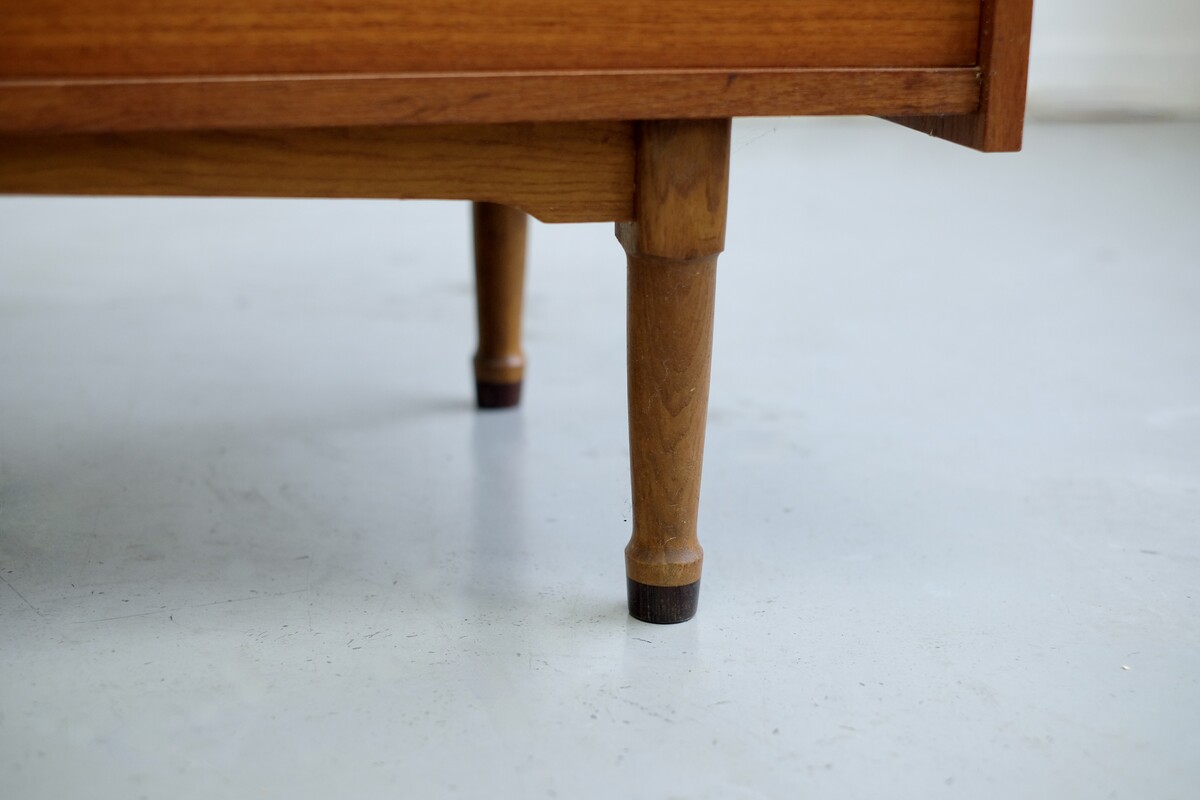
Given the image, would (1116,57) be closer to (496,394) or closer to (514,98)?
(496,394)

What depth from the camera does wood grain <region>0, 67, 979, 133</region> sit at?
716 millimetres

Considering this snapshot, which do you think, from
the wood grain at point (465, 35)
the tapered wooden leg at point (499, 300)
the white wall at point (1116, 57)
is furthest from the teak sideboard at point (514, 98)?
the white wall at point (1116, 57)

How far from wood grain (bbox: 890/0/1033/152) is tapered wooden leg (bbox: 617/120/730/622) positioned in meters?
0.16

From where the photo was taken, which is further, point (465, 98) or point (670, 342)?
point (670, 342)

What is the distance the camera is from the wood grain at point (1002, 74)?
0.78m

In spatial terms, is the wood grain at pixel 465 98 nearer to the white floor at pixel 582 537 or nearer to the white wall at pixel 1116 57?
the white floor at pixel 582 537

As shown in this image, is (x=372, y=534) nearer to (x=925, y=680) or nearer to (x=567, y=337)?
(x=925, y=680)

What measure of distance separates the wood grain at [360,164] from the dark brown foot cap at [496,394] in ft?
1.91

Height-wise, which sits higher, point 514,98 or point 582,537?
point 514,98

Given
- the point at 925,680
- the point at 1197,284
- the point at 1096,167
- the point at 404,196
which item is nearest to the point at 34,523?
the point at 404,196

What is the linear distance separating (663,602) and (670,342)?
194mm

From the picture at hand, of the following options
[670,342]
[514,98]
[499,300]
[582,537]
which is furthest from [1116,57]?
[514,98]

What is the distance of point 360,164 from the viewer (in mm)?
806

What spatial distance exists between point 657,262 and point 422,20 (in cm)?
22
